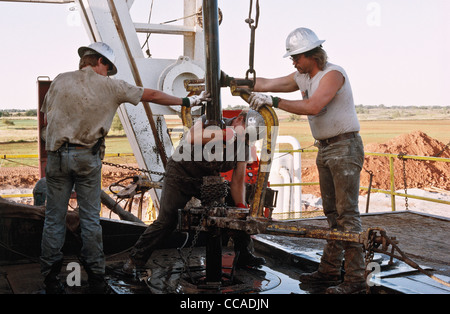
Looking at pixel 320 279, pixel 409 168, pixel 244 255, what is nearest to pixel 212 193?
pixel 244 255

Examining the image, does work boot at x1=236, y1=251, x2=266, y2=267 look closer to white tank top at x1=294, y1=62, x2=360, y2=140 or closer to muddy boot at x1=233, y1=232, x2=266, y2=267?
muddy boot at x1=233, y1=232, x2=266, y2=267

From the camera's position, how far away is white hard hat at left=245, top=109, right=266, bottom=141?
446 cm

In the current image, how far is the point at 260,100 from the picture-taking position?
4078mm

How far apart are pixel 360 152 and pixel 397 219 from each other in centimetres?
415

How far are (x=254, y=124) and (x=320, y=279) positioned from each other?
5.10ft

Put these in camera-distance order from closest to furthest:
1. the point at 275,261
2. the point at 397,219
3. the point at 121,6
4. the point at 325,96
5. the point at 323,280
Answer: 1. the point at 325,96
2. the point at 323,280
3. the point at 275,261
4. the point at 121,6
5. the point at 397,219

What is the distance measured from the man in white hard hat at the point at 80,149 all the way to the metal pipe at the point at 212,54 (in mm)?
139

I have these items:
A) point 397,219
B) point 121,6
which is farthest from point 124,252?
point 397,219

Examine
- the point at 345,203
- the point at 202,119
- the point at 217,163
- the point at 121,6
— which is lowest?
the point at 345,203

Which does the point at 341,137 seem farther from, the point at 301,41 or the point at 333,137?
the point at 301,41

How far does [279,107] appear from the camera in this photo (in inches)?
166

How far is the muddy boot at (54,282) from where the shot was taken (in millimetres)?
4164

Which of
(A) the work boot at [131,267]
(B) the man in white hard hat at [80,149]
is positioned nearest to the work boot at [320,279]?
(A) the work boot at [131,267]

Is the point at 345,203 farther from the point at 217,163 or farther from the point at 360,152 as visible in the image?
the point at 217,163
